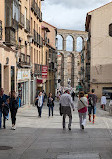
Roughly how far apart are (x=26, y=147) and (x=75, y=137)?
198 centimetres

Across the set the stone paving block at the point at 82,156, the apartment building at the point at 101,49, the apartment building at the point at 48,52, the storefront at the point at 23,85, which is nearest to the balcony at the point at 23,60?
the storefront at the point at 23,85

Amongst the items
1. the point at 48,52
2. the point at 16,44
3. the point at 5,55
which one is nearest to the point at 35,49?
the point at 48,52

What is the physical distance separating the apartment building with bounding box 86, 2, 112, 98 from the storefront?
1383cm

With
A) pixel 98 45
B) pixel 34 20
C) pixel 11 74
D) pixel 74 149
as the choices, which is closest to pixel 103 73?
pixel 98 45

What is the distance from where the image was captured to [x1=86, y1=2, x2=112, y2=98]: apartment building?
36.8m

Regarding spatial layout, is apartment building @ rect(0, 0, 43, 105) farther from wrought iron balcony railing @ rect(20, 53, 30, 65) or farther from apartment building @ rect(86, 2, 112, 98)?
apartment building @ rect(86, 2, 112, 98)

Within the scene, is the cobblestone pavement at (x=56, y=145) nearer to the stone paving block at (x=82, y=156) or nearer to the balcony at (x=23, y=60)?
the stone paving block at (x=82, y=156)

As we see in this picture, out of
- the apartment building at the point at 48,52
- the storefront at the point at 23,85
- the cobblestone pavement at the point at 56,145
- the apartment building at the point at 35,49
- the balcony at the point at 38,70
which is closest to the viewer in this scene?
the cobblestone pavement at the point at 56,145

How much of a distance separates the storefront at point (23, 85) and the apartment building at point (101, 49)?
45.4ft

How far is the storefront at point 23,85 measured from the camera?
21.7 meters

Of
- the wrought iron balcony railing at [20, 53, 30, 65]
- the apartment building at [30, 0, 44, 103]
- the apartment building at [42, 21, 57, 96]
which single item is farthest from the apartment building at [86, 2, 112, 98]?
the wrought iron balcony railing at [20, 53, 30, 65]

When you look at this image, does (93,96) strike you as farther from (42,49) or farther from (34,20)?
(42,49)

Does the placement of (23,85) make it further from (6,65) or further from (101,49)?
(101,49)

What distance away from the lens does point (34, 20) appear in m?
29.5
